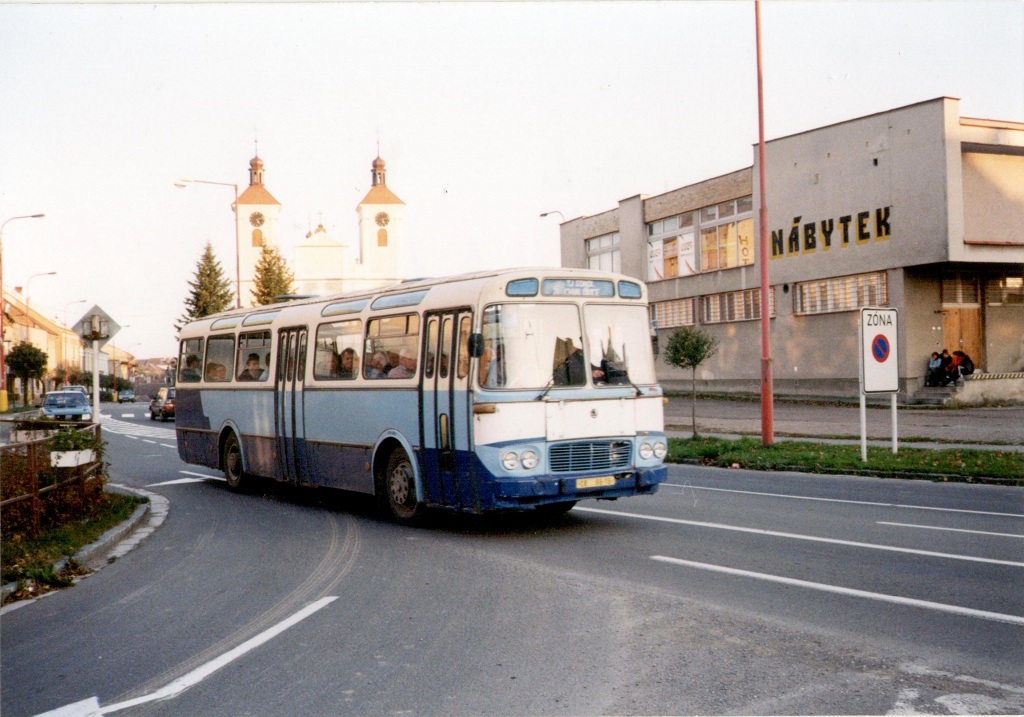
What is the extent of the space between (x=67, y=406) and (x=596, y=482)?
3663 centimetres

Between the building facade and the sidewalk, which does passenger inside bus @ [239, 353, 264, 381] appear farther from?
the building facade

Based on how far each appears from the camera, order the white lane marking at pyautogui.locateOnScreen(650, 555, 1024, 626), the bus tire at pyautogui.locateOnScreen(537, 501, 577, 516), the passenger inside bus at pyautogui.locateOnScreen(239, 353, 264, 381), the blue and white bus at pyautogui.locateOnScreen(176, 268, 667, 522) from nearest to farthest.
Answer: the white lane marking at pyautogui.locateOnScreen(650, 555, 1024, 626)
the blue and white bus at pyautogui.locateOnScreen(176, 268, 667, 522)
the bus tire at pyautogui.locateOnScreen(537, 501, 577, 516)
the passenger inside bus at pyautogui.locateOnScreen(239, 353, 264, 381)

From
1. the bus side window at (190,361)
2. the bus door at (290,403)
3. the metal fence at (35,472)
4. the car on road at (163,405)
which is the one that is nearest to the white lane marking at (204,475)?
the bus side window at (190,361)

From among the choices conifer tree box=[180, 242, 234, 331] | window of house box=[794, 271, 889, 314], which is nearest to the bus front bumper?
window of house box=[794, 271, 889, 314]

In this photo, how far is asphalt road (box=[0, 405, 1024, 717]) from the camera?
16.9 ft

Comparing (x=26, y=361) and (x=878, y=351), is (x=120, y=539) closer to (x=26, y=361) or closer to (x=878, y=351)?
(x=878, y=351)

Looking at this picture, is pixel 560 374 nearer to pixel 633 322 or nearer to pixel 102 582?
pixel 633 322

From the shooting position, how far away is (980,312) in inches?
1319

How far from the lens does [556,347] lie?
10.5m

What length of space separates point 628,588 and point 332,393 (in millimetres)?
6543

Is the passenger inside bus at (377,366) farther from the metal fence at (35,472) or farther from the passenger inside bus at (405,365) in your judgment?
the metal fence at (35,472)

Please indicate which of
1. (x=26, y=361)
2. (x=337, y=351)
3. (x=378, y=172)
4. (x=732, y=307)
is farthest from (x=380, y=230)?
(x=337, y=351)

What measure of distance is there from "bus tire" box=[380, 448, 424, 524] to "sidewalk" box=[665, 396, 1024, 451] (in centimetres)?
1313

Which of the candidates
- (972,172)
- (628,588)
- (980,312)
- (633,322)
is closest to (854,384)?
(980,312)
